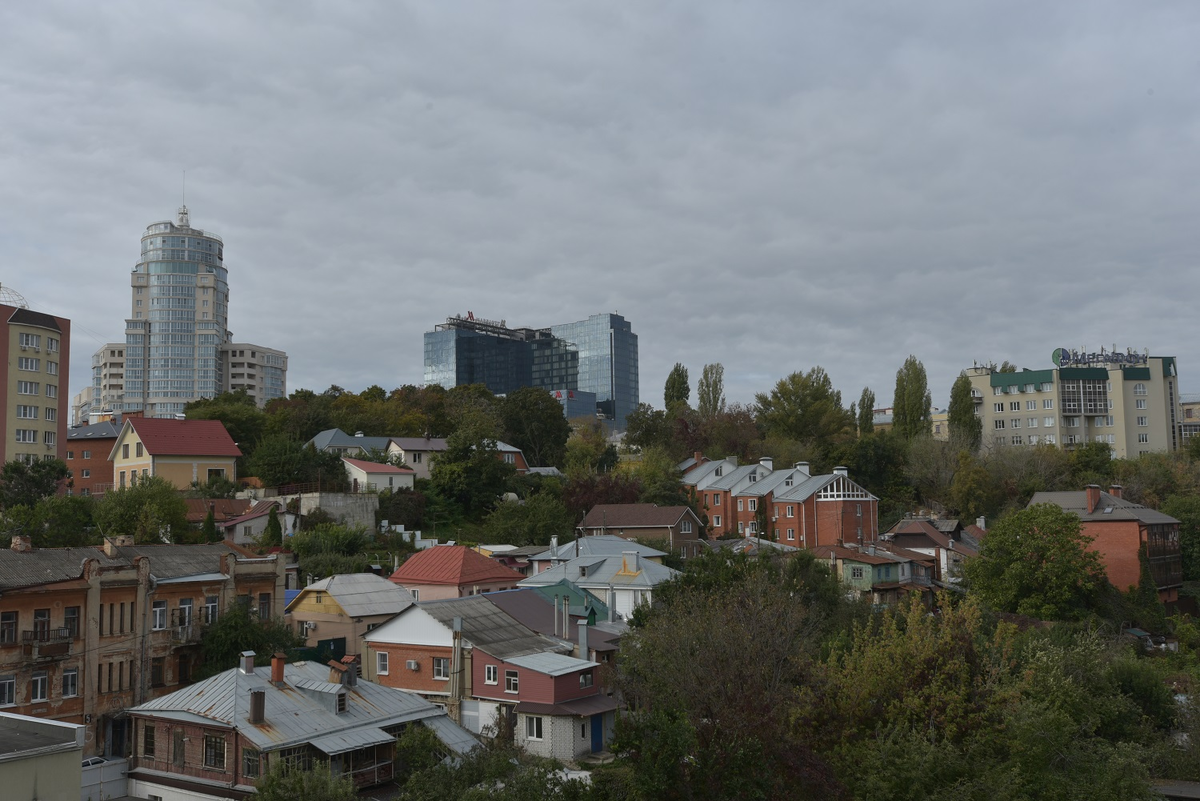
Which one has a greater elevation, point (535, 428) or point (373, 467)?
Answer: point (535, 428)

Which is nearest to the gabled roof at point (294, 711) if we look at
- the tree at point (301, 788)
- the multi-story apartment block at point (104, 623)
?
the multi-story apartment block at point (104, 623)

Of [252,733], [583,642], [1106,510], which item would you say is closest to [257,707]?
[252,733]

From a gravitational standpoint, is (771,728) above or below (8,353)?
below

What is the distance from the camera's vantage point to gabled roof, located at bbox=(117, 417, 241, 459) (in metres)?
56.1

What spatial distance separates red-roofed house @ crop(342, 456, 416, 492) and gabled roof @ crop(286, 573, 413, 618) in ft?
59.3

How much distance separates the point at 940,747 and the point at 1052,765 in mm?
5677

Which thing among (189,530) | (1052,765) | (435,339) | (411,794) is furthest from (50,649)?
(435,339)

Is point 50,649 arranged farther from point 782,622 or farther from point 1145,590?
point 1145,590

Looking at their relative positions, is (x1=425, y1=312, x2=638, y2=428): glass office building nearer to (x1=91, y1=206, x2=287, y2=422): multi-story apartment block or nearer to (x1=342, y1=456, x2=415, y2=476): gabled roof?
(x1=91, y1=206, x2=287, y2=422): multi-story apartment block

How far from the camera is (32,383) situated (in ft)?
208

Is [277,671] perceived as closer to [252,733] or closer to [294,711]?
[294,711]

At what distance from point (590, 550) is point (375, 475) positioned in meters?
16.7

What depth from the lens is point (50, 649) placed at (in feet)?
91.3

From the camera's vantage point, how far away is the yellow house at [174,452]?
55750mm
